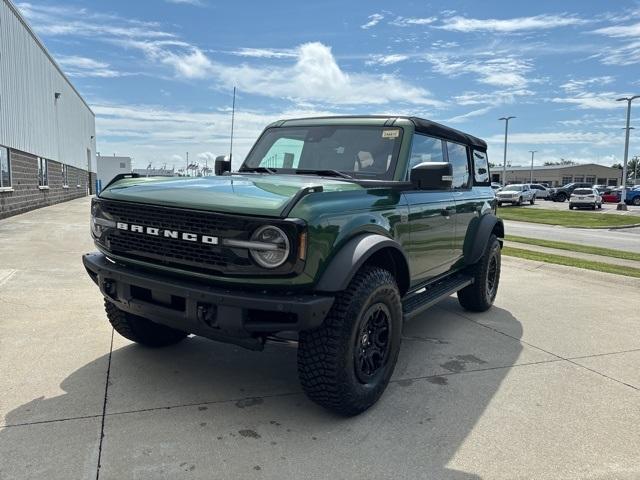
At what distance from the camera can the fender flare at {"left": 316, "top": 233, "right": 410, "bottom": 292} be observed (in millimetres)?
2799

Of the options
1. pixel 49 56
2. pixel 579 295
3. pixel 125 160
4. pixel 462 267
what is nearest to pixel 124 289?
pixel 462 267

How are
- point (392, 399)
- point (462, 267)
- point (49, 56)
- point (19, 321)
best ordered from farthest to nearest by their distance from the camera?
point (49, 56)
point (462, 267)
point (19, 321)
point (392, 399)

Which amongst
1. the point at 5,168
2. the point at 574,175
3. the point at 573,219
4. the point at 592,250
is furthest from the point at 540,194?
the point at 574,175

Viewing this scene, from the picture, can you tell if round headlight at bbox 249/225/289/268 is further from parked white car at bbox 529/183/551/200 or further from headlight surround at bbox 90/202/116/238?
parked white car at bbox 529/183/551/200

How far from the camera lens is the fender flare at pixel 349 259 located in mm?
2799

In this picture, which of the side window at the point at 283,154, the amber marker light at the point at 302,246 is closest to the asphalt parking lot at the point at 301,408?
the amber marker light at the point at 302,246

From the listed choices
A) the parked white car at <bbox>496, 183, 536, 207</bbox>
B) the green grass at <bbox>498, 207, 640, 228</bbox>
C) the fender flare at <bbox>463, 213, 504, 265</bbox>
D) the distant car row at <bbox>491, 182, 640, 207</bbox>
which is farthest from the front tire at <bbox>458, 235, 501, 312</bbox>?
the parked white car at <bbox>496, 183, 536, 207</bbox>

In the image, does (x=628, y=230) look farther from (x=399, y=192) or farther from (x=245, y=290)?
(x=245, y=290)

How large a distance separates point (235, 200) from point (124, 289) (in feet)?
3.22

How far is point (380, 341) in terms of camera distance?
3346 mm

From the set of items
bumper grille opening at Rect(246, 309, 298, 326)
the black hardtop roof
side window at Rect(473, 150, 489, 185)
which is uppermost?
the black hardtop roof

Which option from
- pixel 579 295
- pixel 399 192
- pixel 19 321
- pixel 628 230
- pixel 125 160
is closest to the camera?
pixel 399 192

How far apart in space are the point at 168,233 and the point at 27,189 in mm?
18613

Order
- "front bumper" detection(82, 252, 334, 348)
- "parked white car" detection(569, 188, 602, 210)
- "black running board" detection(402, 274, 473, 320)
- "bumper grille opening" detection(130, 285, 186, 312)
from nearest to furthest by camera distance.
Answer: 1. "front bumper" detection(82, 252, 334, 348)
2. "bumper grille opening" detection(130, 285, 186, 312)
3. "black running board" detection(402, 274, 473, 320)
4. "parked white car" detection(569, 188, 602, 210)
